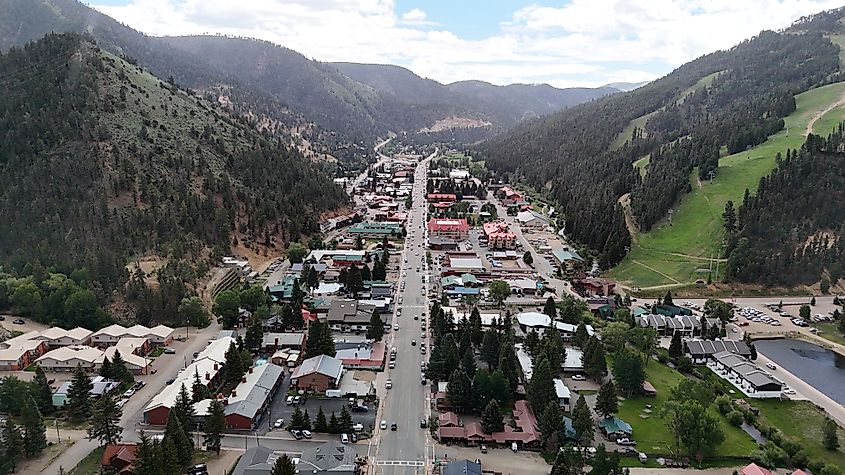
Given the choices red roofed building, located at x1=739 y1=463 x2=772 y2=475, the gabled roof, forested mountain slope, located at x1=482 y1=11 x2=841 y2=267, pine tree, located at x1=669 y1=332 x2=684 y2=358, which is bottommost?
the gabled roof

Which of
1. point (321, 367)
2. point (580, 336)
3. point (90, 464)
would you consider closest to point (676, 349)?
point (580, 336)

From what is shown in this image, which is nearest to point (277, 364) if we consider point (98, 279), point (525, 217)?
point (98, 279)

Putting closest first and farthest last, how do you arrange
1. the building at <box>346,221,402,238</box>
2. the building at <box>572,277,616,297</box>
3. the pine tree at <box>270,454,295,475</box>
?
the pine tree at <box>270,454,295,475</box>, the building at <box>572,277,616,297</box>, the building at <box>346,221,402,238</box>

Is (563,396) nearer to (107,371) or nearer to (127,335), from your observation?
(107,371)

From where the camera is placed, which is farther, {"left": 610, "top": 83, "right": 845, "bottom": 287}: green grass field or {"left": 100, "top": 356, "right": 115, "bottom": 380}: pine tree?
{"left": 610, "top": 83, "right": 845, "bottom": 287}: green grass field

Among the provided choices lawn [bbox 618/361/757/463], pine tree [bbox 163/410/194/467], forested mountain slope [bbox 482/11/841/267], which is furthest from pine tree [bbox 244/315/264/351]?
forested mountain slope [bbox 482/11/841/267]

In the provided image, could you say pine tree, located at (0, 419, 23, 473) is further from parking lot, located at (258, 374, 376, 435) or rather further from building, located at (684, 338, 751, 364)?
building, located at (684, 338, 751, 364)

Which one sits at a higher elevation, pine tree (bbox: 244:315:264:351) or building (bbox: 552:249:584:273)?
building (bbox: 552:249:584:273)
